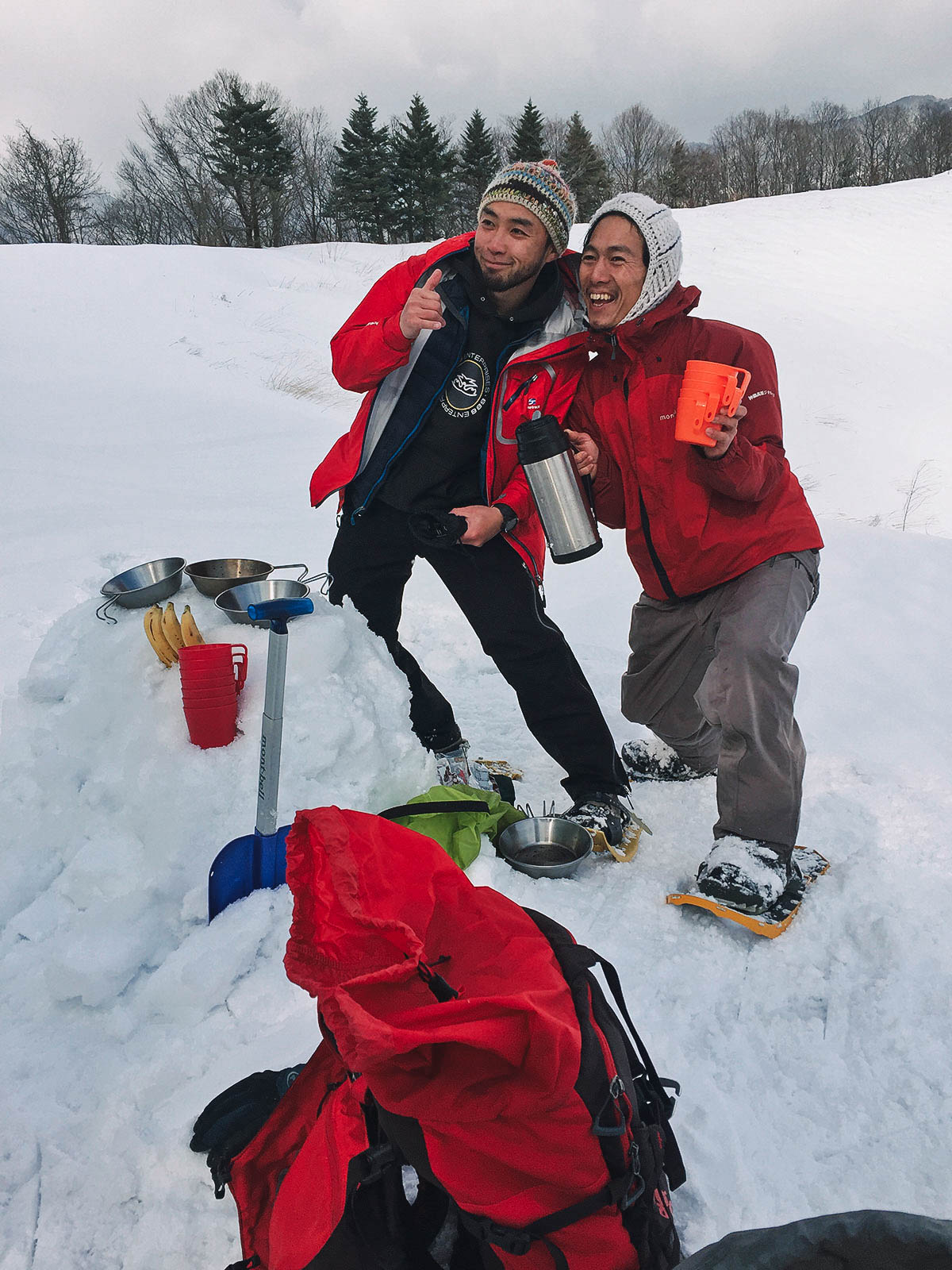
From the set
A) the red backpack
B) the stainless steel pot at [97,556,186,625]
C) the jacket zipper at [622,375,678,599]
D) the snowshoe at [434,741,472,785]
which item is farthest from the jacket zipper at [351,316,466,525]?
the red backpack

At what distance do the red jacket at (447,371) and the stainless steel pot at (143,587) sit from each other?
0.68 metres

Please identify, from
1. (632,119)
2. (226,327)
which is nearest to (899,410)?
(226,327)

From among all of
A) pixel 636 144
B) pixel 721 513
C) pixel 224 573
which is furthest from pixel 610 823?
pixel 636 144

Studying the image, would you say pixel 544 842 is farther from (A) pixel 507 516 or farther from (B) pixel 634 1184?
(B) pixel 634 1184

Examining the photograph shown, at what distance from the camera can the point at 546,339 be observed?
2.64 metres

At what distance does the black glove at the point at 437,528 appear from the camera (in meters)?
2.71

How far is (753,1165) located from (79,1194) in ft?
4.65

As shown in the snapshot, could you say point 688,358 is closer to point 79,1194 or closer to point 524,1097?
point 524,1097

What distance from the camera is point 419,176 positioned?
1214 inches

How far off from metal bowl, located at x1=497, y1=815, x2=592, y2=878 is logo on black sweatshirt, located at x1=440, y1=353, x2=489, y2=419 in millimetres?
1498

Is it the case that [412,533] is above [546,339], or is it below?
below

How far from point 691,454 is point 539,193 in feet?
3.48

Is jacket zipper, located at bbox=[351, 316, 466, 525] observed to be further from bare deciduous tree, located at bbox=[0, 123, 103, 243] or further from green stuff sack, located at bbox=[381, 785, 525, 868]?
bare deciduous tree, located at bbox=[0, 123, 103, 243]

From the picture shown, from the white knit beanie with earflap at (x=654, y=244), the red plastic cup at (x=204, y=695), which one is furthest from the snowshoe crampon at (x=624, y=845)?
the white knit beanie with earflap at (x=654, y=244)
